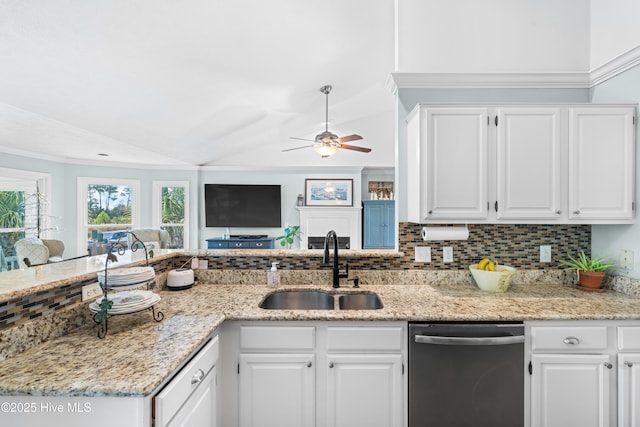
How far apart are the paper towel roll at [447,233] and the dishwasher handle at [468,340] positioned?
0.70m

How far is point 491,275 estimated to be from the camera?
2.03 m

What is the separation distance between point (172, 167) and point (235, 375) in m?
5.56

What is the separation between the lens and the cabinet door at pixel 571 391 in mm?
1598

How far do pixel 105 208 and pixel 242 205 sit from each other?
8.25ft

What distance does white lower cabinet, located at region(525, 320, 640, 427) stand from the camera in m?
1.60

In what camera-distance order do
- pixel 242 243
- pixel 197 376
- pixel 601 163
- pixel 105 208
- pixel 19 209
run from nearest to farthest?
pixel 197 376
pixel 601 163
pixel 19 209
pixel 105 208
pixel 242 243

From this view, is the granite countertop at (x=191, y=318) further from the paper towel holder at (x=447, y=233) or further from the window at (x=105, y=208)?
the window at (x=105, y=208)

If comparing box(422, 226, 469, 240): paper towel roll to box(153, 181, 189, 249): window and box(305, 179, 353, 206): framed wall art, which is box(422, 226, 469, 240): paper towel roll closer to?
box(305, 179, 353, 206): framed wall art

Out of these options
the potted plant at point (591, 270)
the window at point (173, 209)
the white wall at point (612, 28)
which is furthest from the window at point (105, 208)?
the white wall at point (612, 28)

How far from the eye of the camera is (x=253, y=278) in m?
2.26

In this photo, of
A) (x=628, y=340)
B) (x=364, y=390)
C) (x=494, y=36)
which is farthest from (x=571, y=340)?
(x=494, y=36)

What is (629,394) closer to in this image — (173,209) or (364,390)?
(364,390)

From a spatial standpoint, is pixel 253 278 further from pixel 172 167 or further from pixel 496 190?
pixel 172 167

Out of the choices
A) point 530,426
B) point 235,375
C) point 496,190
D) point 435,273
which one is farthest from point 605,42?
point 235,375
